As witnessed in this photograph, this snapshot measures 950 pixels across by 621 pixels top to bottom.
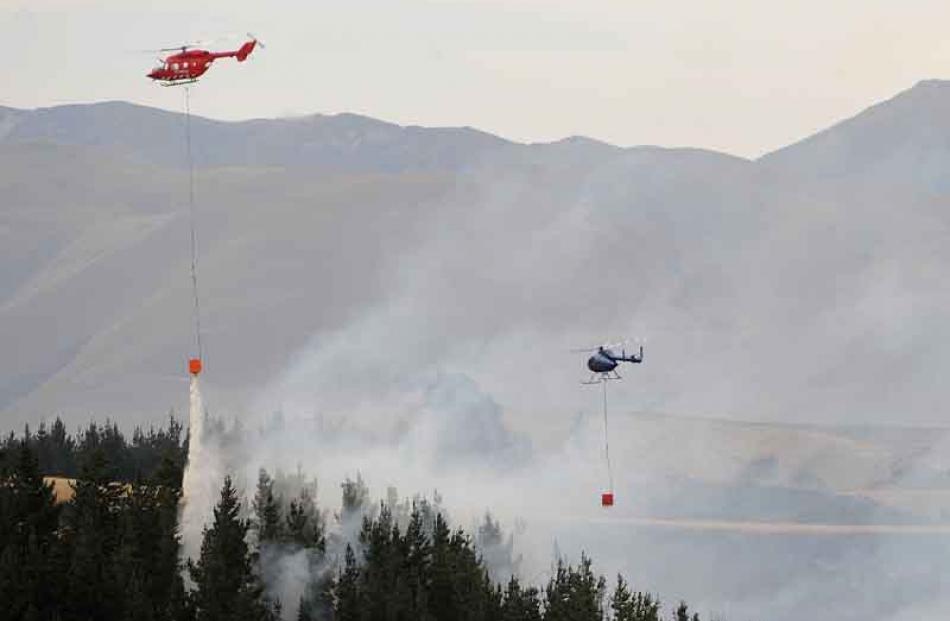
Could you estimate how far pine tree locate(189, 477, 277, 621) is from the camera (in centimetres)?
12625

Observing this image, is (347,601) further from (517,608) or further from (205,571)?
(517,608)

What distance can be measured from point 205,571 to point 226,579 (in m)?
2.01

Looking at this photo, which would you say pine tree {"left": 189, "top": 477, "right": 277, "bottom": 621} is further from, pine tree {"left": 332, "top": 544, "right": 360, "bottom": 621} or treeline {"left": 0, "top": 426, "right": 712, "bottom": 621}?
pine tree {"left": 332, "top": 544, "right": 360, "bottom": 621}

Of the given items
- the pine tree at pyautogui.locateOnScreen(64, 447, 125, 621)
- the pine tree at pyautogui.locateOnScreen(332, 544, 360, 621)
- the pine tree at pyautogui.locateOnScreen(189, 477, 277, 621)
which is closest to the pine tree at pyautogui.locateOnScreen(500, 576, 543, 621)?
the pine tree at pyautogui.locateOnScreen(332, 544, 360, 621)

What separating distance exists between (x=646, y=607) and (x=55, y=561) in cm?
5253

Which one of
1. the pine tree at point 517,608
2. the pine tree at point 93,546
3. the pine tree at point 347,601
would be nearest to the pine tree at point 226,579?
the pine tree at point 347,601

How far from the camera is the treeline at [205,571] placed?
127 meters

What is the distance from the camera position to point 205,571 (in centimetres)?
13525

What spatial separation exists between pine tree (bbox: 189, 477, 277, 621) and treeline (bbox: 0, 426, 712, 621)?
127mm

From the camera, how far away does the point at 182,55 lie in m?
137

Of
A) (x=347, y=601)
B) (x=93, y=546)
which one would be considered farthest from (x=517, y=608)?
(x=93, y=546)

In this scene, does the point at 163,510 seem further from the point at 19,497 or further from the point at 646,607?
the point at 646,607

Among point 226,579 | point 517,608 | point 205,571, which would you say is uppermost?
point 205,571

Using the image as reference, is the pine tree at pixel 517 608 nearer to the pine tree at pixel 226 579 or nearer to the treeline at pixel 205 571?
the treeline at pixel 205 571
